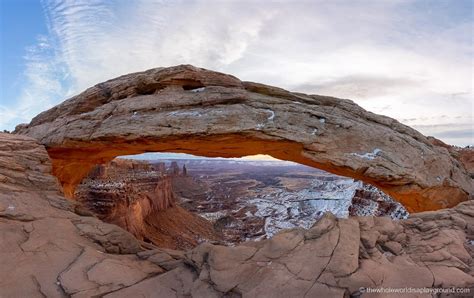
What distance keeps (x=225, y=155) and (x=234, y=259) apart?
6.77m

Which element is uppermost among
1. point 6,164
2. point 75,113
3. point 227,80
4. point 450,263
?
point 227,80

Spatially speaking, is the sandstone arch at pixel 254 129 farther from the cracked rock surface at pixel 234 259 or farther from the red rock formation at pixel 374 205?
the red rock formation at pixel 374 205

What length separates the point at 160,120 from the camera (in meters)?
9.95

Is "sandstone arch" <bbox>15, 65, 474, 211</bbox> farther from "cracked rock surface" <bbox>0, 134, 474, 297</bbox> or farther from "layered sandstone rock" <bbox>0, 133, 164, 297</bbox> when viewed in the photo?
"layered sandstone rock" <bbox>0, 133, 164, 297</bbox>

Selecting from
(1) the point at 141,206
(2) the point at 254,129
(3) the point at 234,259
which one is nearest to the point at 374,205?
(1) the point at 141,206

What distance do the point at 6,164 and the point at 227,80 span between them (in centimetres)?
746

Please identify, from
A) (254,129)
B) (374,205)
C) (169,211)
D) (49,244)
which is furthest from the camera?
(169,211)

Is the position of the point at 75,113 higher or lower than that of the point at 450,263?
higher

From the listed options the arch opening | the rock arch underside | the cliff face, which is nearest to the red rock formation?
the arch opening

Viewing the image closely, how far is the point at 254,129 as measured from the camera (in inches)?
375

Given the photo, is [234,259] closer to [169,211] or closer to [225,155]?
[225,155]

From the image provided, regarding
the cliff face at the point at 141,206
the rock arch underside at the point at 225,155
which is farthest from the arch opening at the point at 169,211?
the rock arch underside at the point at 225,155

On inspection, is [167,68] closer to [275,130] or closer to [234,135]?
[234,135]

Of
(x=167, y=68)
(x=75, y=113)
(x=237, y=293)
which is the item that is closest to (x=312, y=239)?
(x=237, y=293)
